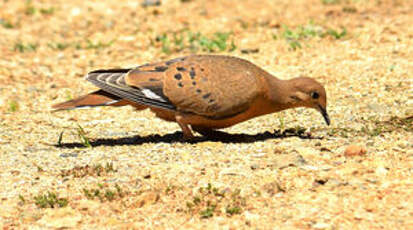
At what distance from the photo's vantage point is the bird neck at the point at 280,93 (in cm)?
654

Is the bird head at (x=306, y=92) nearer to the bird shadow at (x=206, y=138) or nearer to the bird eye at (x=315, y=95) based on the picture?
the bird eye at (x=315, y=95)

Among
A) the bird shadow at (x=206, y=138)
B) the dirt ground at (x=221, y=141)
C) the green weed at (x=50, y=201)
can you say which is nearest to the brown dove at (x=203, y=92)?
the bird shadow at (x=206, y=138)

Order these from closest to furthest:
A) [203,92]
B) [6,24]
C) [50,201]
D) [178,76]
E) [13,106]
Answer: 1. [50,201]
2. [203,92]
3. [178,76]
4. [13,106]
5. [6,24]

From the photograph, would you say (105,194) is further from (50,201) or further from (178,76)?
(178,76)

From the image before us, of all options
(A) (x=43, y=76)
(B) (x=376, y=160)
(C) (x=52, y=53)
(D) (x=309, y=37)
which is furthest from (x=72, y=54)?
(B) (x=376, y=160)

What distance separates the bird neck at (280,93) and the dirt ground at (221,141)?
25 centimetres

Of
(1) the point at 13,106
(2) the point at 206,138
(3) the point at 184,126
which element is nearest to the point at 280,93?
(2) the point at 206,138

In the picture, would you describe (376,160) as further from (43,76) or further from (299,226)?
(43,76)

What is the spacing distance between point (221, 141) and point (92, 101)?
1.32 metres

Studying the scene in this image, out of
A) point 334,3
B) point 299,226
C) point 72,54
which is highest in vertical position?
point 334,3

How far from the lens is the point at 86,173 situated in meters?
5.70

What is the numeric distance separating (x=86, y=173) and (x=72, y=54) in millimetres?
5485

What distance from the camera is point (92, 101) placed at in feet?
21.7

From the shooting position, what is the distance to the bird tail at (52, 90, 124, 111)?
6590 millimetres
